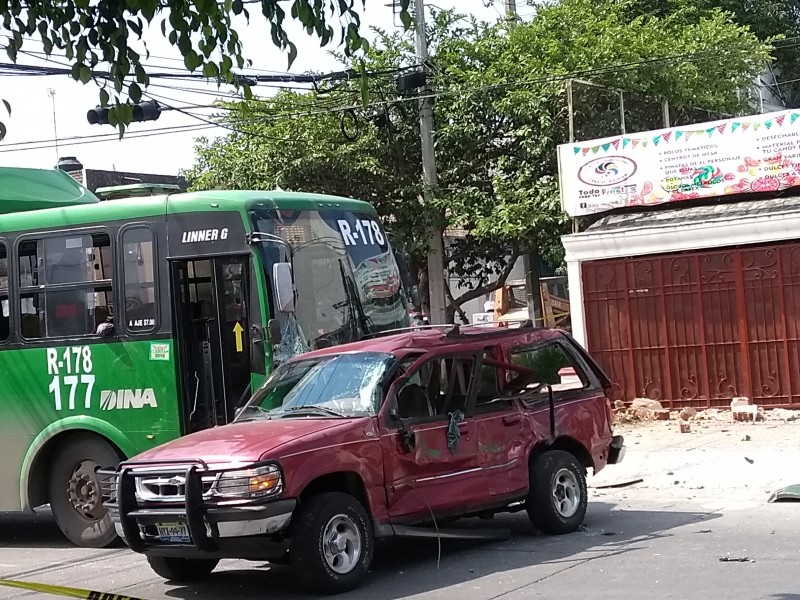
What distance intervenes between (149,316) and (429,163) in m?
12.2

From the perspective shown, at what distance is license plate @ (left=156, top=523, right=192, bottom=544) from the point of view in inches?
318

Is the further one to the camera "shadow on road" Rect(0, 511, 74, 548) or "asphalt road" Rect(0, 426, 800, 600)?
"shadow on road" Rect(0, 511, 74, 548)

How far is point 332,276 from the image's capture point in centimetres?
1155

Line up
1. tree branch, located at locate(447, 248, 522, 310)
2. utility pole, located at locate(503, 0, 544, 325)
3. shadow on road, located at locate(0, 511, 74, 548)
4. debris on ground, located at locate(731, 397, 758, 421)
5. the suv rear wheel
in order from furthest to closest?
utility pole, located at locate(503, 0, 544, 325) < tree branch, located at locate(447, 248, 522, 310) < debris on ground, located at locate(731, 397, 758, 421) < shadow on road, located at locate(0, 511, 74, 548) < the suv rear wheel

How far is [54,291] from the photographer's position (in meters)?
11.8

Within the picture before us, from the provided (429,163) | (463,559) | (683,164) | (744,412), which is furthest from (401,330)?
(429,163)

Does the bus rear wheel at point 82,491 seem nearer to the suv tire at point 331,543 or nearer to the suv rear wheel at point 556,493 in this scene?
the suv tire at point 331,543

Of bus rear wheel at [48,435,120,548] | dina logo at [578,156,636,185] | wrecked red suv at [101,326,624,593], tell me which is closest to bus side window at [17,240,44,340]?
bus rear wheel at [48,435,120,548]

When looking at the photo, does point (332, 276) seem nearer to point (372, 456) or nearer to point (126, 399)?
point (126, 399)

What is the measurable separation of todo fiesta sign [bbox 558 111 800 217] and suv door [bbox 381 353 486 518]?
9.58m

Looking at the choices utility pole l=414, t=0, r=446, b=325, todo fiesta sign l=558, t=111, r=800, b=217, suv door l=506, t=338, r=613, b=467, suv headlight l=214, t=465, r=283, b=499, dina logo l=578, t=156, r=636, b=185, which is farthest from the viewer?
utility pole l=414, t=0, r=446, b=325

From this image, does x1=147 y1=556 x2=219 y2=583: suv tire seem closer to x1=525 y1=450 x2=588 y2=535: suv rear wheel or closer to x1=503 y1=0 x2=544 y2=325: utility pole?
x1=525 y1=450 x2=588 y2=535: suv rear wheel

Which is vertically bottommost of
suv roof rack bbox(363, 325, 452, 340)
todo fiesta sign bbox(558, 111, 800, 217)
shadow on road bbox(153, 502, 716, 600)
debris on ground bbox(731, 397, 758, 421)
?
shadow on road bbox(153, 502, 716, 600)

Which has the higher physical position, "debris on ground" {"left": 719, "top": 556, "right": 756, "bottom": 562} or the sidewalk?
"debris on ground" {"left": 719, "top": 556, "right": 756, "bottom": 562}
